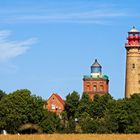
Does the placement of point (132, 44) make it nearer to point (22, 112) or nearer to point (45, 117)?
point (22, 112)

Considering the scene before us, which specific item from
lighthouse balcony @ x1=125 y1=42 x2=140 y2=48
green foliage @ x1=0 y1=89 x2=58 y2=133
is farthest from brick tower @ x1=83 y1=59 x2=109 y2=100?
green foliage @ x1=0 y1=89 x2=58 y2=133

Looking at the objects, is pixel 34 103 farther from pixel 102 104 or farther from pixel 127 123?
pixel 102 104

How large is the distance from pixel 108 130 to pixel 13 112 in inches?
→ 558

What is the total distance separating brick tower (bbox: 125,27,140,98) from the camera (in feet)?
474

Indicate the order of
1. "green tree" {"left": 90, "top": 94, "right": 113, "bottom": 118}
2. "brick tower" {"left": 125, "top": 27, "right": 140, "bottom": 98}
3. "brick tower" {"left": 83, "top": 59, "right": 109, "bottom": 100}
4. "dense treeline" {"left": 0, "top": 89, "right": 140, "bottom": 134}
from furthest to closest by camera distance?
"brick tower" {"left": 83, "top": 59, "right": 109, "bottom": 100}
"brick tower" {"left": 125, "top": 27, "right": 140, "bottom": 98}
"green tree" {"left": 90, "top": 94, "right": 113, "bottom": 118}
"dense treeline" {"left": 0, "top": 89, "right": 140, "bottom": 134}

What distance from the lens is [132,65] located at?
146 m

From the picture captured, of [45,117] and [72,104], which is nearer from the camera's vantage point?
[45,117]

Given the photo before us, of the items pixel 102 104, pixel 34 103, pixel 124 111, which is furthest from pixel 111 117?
pixel 102 104

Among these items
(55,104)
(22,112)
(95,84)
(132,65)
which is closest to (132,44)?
(132,65)

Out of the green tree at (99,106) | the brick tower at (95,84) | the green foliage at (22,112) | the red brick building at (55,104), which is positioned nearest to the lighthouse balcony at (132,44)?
the brick tower at (95,84)

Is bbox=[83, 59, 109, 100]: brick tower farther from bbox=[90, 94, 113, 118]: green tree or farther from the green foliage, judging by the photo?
the green foliage

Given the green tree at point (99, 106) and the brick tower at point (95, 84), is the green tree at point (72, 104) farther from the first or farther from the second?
the brick tower at point (95, 84)

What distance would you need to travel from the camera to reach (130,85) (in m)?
145

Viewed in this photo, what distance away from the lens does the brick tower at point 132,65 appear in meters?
145
